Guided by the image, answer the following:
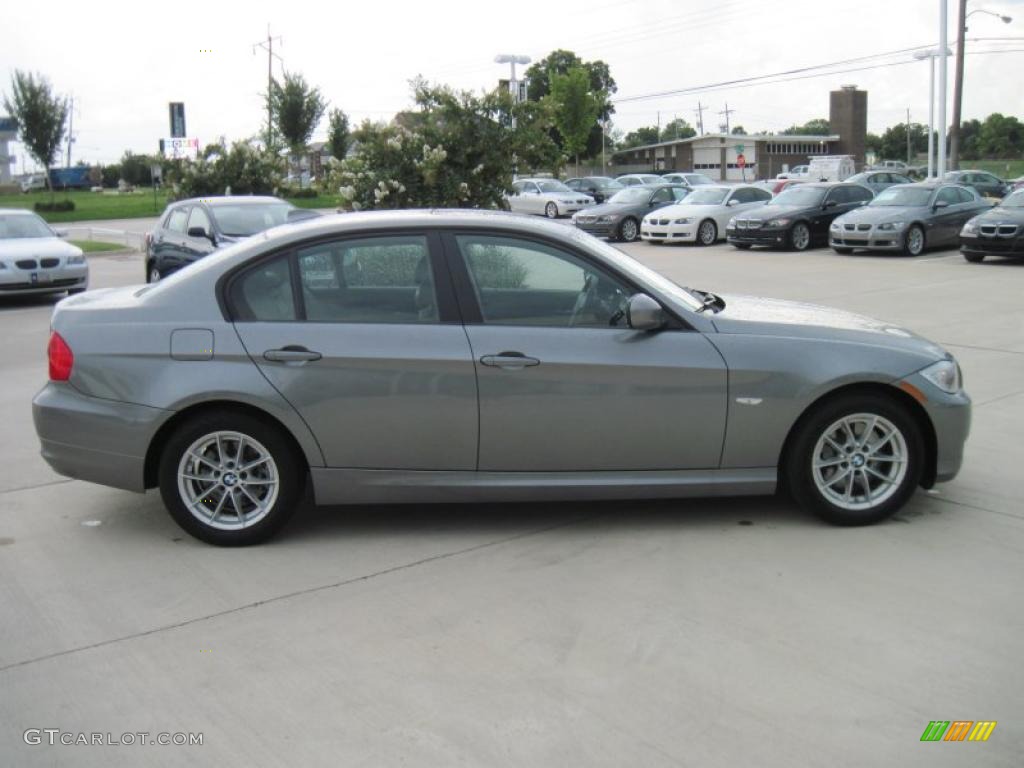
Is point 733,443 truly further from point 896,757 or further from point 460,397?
point 896,757

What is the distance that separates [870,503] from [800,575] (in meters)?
0.85

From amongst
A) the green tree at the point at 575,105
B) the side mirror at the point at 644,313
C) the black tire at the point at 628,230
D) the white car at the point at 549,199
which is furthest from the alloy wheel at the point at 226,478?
the green tree at the point at 575,105

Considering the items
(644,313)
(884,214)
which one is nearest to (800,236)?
(884,214)

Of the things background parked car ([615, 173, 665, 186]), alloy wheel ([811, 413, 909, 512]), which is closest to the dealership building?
background parked car ([615, 173, 665, 186])

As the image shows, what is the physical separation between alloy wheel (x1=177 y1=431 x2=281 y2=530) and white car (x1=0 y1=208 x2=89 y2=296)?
12.2 metres

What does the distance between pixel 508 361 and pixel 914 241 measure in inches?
763

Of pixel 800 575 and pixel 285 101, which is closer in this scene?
pixel 800 575

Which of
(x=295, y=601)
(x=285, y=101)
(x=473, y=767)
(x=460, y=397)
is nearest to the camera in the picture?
(x=473, y=767)

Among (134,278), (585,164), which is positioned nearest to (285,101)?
(134,278)

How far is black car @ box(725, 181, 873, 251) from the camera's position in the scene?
24109mm

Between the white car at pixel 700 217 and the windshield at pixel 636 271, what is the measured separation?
70.9 feet

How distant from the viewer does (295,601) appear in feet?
14.8

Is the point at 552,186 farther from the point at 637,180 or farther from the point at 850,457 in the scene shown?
the point at 850,457

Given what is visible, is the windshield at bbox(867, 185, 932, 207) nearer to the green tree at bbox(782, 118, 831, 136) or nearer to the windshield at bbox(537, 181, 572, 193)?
the windshield at bbox(537, 181, 572, 193)
